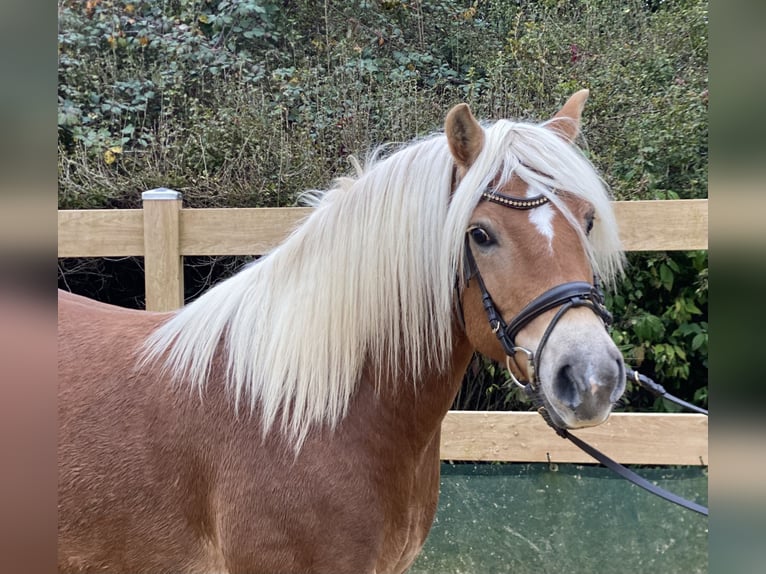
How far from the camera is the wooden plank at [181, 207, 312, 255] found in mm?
2928

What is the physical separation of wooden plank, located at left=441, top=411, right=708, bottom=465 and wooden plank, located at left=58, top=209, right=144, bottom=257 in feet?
5.75

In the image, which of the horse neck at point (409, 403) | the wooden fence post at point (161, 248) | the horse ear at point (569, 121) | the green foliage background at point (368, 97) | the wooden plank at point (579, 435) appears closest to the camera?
the horse neck at point (409, 403)

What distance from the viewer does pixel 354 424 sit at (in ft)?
4.93

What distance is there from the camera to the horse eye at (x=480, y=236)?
138 centimetres

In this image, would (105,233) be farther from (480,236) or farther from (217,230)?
(480,236)

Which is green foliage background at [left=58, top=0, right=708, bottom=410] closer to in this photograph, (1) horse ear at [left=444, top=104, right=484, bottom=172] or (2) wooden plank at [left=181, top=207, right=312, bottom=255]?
(2) wooden plank at [left=181, top=207, right=312, bottom=255]

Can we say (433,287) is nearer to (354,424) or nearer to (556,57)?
(354,424)

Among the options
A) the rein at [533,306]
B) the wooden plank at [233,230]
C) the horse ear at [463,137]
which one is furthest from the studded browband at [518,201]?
the wooden plank at [233,230]

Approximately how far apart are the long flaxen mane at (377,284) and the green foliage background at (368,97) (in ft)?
6.90

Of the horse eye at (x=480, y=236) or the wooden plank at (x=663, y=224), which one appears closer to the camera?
the horse eye at (x=480, y=236)

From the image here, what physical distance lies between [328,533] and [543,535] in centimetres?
195

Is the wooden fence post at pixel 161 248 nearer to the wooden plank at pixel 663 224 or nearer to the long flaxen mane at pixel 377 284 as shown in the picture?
the long flaxen mane at pixel 377 284

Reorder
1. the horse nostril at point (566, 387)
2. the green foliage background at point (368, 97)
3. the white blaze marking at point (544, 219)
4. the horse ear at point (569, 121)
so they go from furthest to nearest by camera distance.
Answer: the green foliage background at point (368, 97)
the horse ear at point (569, 121)
the white blaze marking at point (544, 219)
the horse nostril at point (566, 387)

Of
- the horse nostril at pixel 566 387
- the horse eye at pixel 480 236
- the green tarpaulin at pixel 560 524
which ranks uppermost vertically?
the horse eye at pixel 480 236
